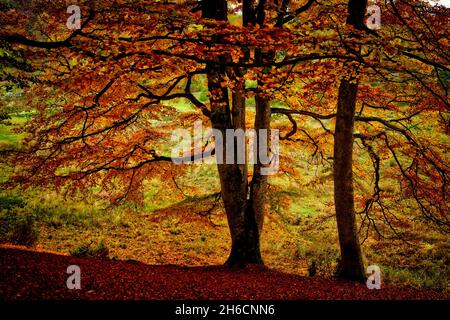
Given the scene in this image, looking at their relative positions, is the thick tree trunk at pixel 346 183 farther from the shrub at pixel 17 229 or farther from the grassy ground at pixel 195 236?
the shrub at pixel 17 229

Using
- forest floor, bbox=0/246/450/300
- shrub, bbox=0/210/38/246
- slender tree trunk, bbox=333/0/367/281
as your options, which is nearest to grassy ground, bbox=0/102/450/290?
shrub, bbox=0/210/38/246

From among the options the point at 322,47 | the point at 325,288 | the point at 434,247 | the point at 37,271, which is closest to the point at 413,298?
the point at 325,288

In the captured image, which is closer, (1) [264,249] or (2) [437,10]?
(2) [437,10]

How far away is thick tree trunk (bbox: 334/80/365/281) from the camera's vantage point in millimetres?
6023

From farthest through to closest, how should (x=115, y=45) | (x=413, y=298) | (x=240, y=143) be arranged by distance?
(x=240, y=143) → (x=413, y=298) → (x=115, y=45)

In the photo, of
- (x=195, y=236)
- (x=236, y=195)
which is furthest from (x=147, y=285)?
(x=195, y=236)

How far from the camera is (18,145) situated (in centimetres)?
1686

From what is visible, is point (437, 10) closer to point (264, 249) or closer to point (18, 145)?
point (264, 249)

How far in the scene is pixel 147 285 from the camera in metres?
4.34

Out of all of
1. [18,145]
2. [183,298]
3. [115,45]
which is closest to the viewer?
[183,298]

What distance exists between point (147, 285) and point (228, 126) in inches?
137

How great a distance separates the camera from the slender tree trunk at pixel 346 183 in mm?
6020

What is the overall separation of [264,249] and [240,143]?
21.9 ft
